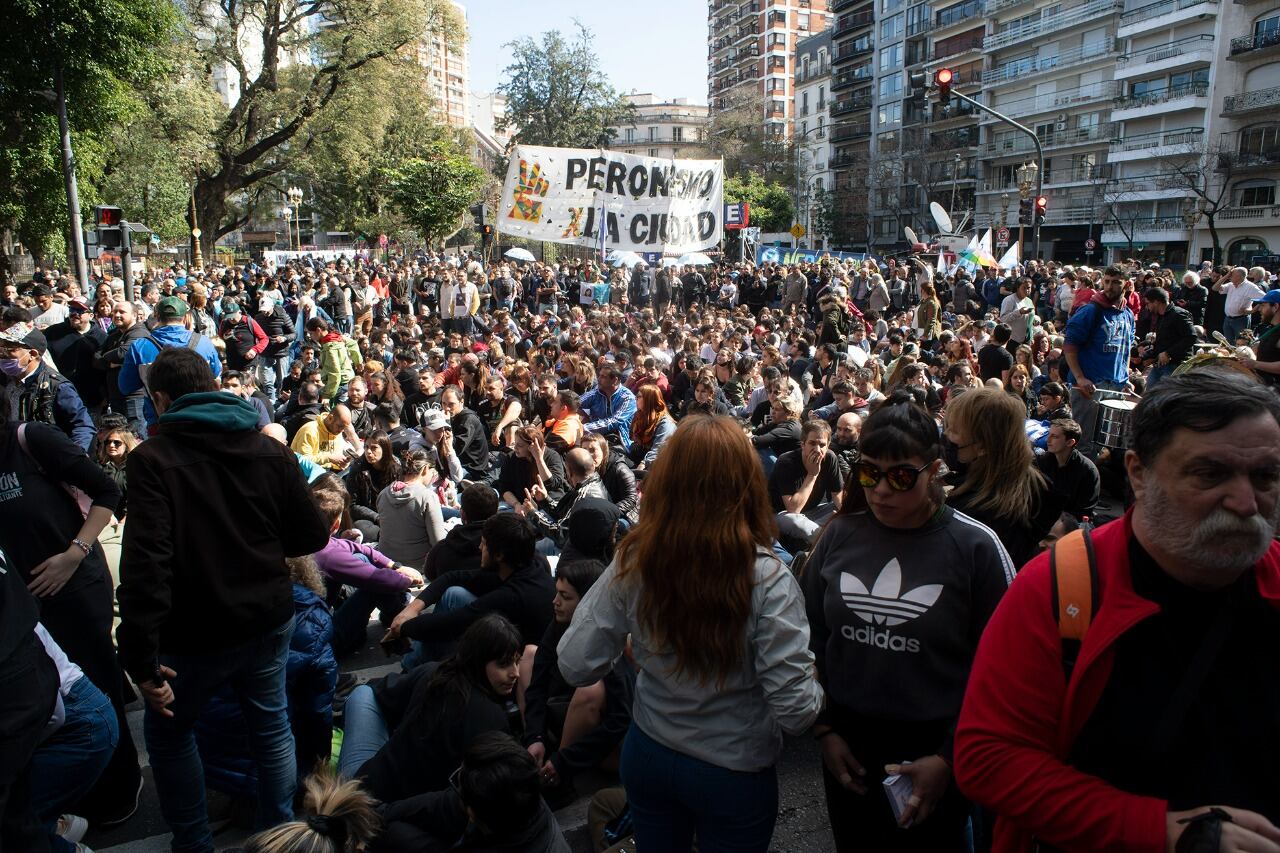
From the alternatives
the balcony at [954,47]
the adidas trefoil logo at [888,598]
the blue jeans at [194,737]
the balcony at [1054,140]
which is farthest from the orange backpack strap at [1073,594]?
the balcony at [954,47]

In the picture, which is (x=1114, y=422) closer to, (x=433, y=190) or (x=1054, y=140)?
(x=433, y=190)

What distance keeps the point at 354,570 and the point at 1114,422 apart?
5756 mm

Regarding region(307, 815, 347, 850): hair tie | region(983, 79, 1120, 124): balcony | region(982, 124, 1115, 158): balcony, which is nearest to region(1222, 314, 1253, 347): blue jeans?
region(307, 815, 347, 850): hair tie

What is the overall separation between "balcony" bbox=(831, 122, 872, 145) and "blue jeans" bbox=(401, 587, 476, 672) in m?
70.1

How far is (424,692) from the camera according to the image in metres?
3.00

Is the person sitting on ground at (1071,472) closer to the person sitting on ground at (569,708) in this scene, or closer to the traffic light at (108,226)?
the person sitting on ground at (569,708)

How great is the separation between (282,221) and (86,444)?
79175 millimetres

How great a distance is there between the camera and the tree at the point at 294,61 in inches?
1190

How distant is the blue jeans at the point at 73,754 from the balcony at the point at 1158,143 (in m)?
51.0

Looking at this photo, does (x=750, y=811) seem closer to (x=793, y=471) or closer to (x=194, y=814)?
(x=194, y=814)

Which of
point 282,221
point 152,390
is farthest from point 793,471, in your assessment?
point 282,221

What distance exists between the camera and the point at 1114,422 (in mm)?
6574

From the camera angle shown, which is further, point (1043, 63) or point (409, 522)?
A: point (1043, 63)

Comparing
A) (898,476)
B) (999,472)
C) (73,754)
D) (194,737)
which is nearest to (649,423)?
(999,472)
